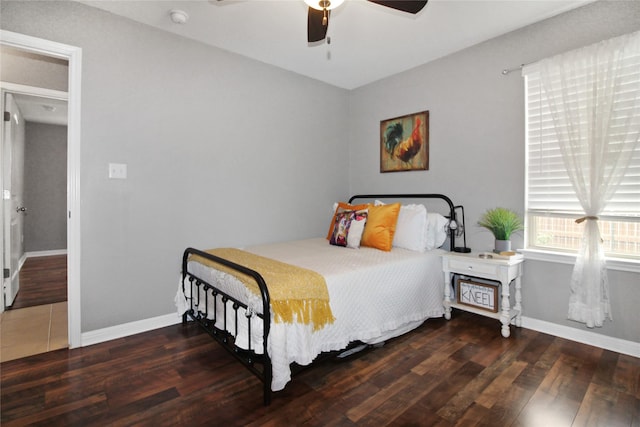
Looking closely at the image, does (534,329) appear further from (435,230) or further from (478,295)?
(435,230)

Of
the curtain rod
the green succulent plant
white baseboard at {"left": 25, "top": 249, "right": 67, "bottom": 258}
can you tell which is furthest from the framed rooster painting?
white baseboard at {"left": 25, "top": 249, "right": 67, "bottom": 258}

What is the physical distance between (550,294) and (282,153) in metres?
2.87

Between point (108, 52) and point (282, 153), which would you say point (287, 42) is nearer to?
point (282, 153)

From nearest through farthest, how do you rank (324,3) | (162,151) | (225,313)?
(324,3), (225,313), (162,151)

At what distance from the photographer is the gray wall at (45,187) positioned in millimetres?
5797

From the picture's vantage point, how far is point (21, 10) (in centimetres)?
221

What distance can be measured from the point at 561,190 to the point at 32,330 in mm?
4517

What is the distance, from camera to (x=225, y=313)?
210 centimetres

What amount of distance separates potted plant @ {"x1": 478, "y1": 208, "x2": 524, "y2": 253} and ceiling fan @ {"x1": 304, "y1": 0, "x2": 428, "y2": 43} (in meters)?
1.76

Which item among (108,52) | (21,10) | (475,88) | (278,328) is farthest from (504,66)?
(21,10)

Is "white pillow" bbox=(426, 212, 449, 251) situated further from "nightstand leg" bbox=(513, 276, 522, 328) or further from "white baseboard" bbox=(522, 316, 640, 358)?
"white baseboard" bbox=(522, 316, 640, 358)

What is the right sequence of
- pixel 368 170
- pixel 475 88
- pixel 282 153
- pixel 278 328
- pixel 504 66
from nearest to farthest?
1. pixel 278 328
2. pixel 504 66
3. pixel 475 88
4. pixel 282 153
5. pixel 368 170

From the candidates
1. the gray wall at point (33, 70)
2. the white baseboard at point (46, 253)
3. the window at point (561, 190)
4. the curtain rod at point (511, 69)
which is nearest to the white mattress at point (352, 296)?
the window at point (561, 190)

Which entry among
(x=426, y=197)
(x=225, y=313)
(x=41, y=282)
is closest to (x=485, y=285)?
(x=426, y=197)
